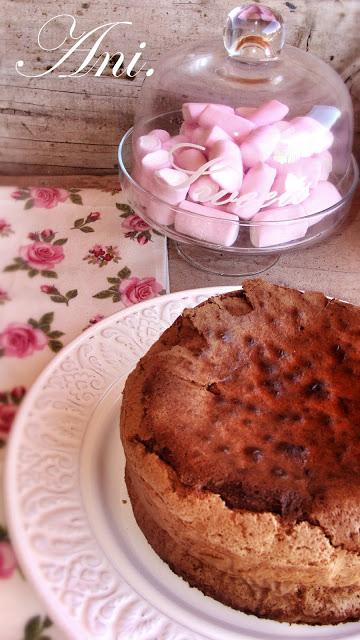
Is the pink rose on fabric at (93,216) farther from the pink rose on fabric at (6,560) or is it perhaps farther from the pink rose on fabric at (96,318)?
the pink rose on fabric at (6,560)

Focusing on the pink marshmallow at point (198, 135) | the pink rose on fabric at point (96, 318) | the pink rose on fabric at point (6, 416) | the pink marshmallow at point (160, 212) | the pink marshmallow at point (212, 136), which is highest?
the pink marshmallow at point (212, 136)

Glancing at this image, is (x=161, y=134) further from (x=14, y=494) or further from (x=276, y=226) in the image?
(x=14, y=494)

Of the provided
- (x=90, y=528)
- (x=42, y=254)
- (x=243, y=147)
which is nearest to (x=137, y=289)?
(x=42, y=254)

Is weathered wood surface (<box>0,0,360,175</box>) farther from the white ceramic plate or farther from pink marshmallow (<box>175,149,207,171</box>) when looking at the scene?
the white ceramic plate

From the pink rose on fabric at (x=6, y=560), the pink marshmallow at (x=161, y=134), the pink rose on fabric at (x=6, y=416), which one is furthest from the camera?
the pink marshmallow at (x=161, y=134)

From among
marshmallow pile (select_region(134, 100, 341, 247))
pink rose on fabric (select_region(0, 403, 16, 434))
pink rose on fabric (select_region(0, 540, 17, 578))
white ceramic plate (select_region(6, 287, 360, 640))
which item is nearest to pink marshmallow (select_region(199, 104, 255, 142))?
marshmallow pile (select_region(134, 100, 341, 247))

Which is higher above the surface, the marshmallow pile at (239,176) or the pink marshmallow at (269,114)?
the pink marshmallow at (269,114)

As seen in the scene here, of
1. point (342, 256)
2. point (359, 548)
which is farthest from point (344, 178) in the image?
point (359, 548)

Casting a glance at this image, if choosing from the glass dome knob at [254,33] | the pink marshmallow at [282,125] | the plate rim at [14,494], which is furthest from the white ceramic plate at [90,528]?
the glass dome knob at [254,33]
